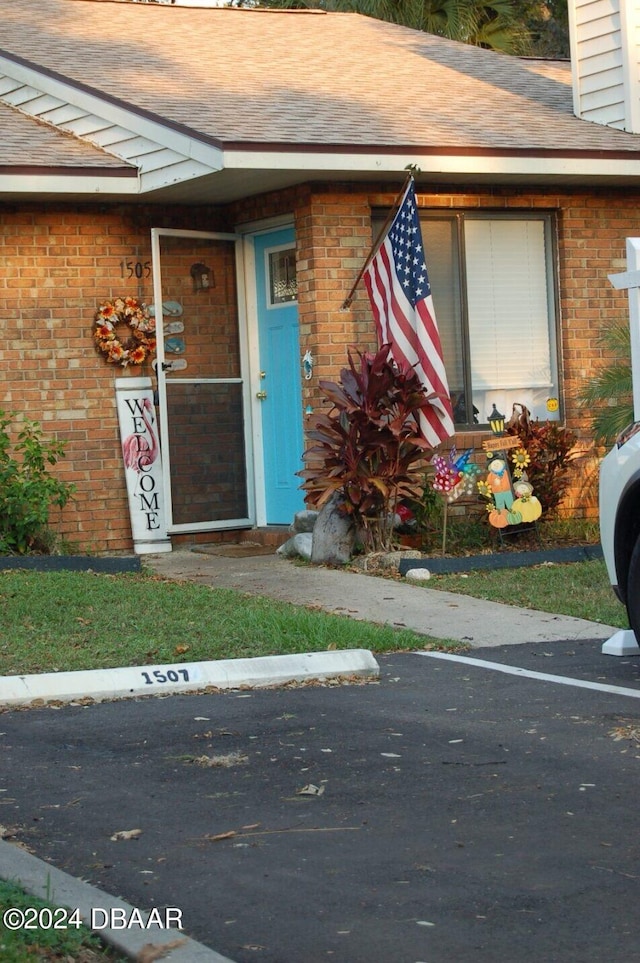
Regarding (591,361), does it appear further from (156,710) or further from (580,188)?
(156,710)

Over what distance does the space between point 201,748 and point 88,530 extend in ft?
23.2

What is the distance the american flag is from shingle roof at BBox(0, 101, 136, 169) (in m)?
2.46

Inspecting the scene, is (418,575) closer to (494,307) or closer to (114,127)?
(494,307)

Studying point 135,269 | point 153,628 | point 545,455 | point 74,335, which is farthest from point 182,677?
point 135,269

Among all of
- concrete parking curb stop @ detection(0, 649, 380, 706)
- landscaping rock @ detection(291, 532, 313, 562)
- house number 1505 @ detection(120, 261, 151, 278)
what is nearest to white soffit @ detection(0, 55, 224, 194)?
house number 1505 @ detection(120, 261, 151, 278)

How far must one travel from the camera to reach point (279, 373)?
1324 cm

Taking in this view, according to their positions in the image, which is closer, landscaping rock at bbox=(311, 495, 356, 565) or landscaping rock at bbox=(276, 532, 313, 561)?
landscaping rock at bbox=(311, 495, 356, 565)

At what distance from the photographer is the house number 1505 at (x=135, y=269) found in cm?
1296

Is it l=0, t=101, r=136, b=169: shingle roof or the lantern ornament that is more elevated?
l=0, t=101, r=136, b=169: shingle roof

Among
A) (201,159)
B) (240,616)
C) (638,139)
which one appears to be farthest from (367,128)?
(240,616)

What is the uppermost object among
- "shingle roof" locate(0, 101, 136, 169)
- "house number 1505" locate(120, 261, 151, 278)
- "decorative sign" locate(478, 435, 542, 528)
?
→ "shingle roof" locate(0, 101, 136, 169)

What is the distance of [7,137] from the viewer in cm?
1274

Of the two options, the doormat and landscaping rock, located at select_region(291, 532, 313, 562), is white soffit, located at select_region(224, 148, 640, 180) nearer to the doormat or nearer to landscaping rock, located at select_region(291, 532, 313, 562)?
landscaping rock, located at select_region(291, 532, 313, 562)

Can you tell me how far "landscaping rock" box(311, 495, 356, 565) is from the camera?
1148 centimetres
